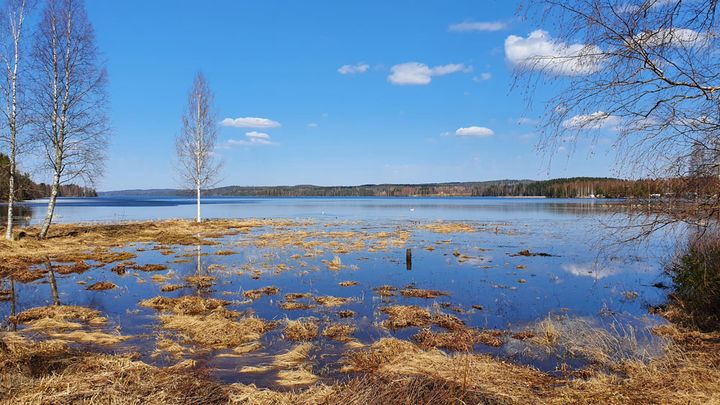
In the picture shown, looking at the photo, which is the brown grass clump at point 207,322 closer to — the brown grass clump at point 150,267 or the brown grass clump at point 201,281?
the brown grass clump at point 201,281

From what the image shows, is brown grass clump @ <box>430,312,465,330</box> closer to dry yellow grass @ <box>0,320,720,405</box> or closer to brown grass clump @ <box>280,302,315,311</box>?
dry yellow grass @ <box>0,320,720,405</box>

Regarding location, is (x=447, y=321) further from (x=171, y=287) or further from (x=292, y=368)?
(x=171, y=287)

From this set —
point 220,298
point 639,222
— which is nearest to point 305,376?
point 639,222

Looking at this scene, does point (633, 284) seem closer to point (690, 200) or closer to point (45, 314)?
point (690, 200)

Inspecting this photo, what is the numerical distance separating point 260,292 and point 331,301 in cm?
294

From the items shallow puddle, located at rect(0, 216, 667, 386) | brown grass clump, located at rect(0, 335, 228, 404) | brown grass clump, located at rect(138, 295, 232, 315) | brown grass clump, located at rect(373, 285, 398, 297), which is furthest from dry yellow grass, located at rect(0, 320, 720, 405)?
brown grass clump, located at rect(373, 285, 398, 297)

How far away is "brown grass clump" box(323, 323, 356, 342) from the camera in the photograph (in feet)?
33.1

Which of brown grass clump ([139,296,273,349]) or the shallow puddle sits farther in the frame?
brown grass clump ([139,296,273,349])

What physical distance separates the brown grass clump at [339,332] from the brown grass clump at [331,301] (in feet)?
7.22

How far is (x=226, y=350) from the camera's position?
365 inches

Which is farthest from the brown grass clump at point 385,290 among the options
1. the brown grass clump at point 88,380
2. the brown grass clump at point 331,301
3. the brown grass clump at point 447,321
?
the brown grass clump at point 88,380

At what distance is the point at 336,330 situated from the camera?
34.7 feet

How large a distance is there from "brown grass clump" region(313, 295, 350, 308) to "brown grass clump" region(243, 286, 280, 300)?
1.99 m

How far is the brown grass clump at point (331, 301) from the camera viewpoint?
13320 mm
